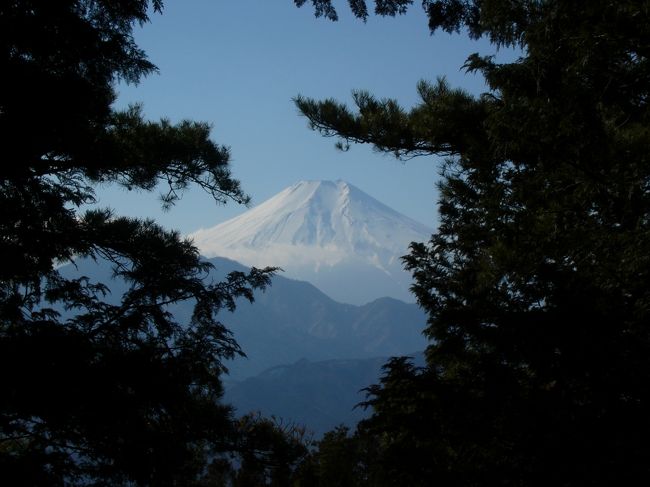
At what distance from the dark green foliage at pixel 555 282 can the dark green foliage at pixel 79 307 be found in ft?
6.38

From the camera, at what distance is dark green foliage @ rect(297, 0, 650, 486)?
3.69m

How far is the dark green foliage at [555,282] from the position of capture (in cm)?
369

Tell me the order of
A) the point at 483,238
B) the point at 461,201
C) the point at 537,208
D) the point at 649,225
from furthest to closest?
the point at 461,201 → the point at 483,238 → the point at 537,208 → the point at 649,225

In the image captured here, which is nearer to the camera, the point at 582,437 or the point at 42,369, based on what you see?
the point at 42,369

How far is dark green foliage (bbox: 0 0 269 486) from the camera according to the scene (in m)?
3.55

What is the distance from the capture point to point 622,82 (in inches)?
153

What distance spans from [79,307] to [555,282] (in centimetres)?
455

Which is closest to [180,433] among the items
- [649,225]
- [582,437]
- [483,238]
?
[582,437]

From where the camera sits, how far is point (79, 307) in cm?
500

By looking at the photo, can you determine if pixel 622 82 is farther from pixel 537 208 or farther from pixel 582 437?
pixel 582 437

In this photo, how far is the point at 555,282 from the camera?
5289mm

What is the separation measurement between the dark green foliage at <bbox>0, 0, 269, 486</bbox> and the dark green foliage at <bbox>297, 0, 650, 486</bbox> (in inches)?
76.5

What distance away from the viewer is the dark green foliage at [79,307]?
355 centimetres

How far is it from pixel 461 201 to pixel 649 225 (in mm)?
6955
